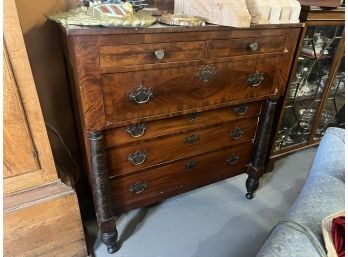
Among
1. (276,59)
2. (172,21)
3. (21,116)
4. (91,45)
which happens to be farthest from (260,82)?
(21,116)

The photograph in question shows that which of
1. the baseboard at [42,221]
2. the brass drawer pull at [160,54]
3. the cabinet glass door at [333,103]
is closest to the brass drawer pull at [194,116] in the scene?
the brass drawer pull at [160,54]

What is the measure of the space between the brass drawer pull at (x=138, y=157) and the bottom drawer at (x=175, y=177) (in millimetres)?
72

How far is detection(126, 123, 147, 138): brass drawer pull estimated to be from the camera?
1046 mm

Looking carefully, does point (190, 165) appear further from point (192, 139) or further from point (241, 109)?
point (241, 109)

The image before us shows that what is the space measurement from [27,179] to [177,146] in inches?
23.7

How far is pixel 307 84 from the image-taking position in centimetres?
178

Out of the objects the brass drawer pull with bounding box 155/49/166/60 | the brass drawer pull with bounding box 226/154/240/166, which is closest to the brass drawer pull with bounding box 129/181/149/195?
the brass drawer pull with bounding box 226/154/240/166

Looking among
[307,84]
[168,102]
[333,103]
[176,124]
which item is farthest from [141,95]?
[333,103]

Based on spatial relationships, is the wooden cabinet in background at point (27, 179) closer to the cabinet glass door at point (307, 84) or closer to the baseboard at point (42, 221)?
the baseboard at point (42, 221)

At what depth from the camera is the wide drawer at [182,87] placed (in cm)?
93

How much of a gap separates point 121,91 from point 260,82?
63cm

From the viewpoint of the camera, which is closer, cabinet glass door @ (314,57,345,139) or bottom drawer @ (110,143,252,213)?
bottom drawer @ (110,143,252,213)

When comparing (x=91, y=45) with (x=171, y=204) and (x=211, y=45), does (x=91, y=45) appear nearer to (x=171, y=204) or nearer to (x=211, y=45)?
(x=211, y=45)

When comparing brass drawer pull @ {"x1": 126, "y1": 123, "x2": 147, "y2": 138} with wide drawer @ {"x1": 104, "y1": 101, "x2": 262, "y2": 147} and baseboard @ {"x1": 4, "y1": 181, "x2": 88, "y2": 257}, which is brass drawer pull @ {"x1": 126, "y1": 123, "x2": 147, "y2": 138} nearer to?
wide drawer @ {"x1": 104, "y1": 101, "x2": 262, "y2": 147}
